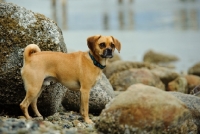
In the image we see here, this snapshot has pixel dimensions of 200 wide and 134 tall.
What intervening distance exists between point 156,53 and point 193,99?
1350cm

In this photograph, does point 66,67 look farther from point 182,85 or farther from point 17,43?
point 182,85

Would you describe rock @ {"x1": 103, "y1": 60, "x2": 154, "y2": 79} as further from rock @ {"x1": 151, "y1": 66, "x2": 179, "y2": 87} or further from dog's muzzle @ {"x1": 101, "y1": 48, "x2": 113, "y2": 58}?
dog's muzzle @ {"x1": 101, "y1": 48, "x2": 113, "y2": 58}

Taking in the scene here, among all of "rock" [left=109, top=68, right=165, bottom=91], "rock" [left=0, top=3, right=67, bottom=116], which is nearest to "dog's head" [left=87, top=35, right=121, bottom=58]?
"rock" [left=0, top=3, right=67, bottom=116]

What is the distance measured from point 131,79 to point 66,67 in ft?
18.0

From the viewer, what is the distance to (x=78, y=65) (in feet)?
27.2

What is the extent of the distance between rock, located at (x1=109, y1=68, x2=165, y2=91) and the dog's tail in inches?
211

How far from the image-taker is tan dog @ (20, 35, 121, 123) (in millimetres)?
8055

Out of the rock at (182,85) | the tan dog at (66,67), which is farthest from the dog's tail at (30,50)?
the rock at (182,85)

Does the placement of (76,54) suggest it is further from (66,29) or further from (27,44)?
(66,29)

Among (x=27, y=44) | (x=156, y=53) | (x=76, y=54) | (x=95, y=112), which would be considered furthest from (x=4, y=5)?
(x=156, y=53)

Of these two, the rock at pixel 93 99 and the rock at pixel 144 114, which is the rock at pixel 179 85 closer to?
the rock at pixel 93 99

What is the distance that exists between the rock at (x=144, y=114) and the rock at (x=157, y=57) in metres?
14.8

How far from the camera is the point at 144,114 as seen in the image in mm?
7246

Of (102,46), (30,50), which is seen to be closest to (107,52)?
(102,46)
